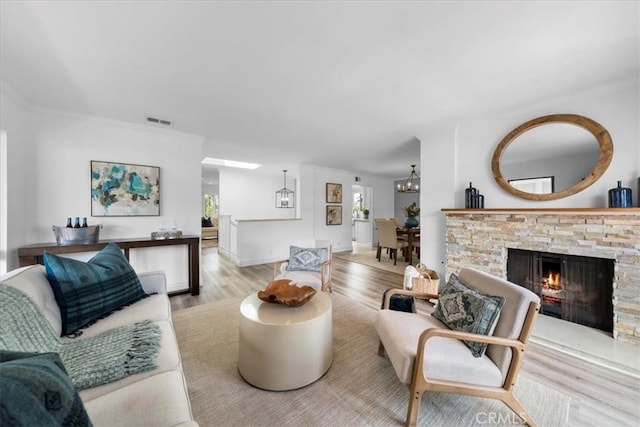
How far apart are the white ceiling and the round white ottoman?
6.41 feet

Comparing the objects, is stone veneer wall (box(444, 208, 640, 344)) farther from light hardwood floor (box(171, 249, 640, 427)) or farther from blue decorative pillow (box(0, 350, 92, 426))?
blue decorative pillow (box(0, 350, 92, 426))

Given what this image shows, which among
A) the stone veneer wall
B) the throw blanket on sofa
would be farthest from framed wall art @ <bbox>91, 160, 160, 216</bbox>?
the stone veneer wall

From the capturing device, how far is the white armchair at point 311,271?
291cm

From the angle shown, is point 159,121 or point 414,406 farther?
point 159,121

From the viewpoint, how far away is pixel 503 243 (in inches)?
114

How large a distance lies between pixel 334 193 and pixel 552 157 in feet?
15.6

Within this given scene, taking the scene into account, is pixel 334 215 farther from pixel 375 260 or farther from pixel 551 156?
pixel 551 156

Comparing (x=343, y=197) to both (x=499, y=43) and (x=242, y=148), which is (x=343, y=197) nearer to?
(x=242, y=148)

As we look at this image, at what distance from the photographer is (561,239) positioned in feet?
8.25

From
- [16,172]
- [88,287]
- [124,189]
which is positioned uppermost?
[16,172]

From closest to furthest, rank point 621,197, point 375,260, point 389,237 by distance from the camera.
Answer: point 621,197 → point 389,237 → point 375,260

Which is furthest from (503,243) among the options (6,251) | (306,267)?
(6,251)

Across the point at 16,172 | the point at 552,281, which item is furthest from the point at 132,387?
the point at 552,281

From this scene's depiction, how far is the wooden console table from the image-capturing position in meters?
2.55
